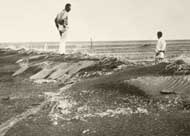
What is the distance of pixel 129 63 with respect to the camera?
1114 cm

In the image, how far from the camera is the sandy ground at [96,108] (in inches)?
238

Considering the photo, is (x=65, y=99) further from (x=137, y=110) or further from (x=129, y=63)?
(x=129, y=63)

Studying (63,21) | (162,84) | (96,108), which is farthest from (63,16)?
(96,108)

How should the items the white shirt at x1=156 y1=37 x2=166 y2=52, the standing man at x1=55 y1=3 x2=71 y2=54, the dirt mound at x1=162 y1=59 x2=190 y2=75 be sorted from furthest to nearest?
the standing man at x1=55 y1=3 x2=71 y2=54
the white shirt at x1=156 y1=37 x2=166 y2=52
the dirt mound at x1=162 y1=59 x2=190 y2=75

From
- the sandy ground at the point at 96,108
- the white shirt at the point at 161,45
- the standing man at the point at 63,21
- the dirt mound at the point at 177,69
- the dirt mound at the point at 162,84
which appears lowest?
the sandy ground at the point at 96,108

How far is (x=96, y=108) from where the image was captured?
23.1 ft

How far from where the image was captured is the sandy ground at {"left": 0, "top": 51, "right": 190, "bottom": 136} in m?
6.05

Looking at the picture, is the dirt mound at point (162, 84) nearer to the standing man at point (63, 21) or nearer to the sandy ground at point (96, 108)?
the sandy ground at point (96, 108)

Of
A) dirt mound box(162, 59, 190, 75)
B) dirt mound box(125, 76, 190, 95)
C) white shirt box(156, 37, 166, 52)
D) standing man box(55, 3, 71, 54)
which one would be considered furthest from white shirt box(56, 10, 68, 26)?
dirt mound box(125, 76, 190, 95)

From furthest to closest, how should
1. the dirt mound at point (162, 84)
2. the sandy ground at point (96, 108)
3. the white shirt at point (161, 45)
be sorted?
1. the white shirt at point (161, 45)
2. the dirt mound at point (162, 84)
3. the sandy ground at point (96, 108)

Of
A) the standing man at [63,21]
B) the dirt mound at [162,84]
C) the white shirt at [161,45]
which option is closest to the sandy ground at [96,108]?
the dirt mound at [162,84]

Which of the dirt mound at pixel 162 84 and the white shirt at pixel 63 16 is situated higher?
the white shirt at pixel 63 16

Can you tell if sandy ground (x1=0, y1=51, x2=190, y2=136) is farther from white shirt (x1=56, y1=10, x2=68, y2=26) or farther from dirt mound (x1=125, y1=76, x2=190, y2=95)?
white shirt (x1=56, y1=10, x2=68, y2=26)

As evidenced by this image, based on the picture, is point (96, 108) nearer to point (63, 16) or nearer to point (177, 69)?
point (177, 69)
